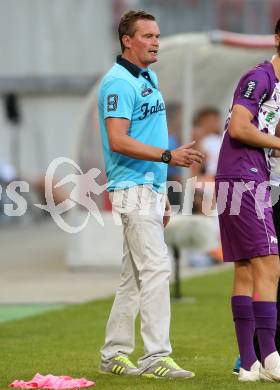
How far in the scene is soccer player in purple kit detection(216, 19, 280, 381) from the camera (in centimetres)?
803

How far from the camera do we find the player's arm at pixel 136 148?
809 centimetres

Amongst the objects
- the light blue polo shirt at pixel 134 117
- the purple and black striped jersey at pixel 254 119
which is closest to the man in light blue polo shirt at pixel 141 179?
the light blue polo shirt at pixel 134 117

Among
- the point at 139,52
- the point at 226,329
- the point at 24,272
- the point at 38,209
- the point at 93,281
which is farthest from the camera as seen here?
the point at 38,209

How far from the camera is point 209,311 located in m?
13.0

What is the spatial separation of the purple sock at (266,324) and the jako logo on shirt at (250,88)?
4.19ft

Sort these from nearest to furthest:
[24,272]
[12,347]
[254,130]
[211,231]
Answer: [254,130], [12,347], [211,231], [24,272]

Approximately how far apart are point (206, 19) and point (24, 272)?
16005 millimetres

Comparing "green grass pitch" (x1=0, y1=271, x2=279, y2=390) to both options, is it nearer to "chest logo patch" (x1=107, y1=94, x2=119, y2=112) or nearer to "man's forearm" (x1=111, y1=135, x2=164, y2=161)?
"man's forearm" (x1=111, y1=135, x2=164, y2=161)

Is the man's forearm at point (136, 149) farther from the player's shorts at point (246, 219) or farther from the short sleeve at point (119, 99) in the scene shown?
the player's shorts at point (246, 219)

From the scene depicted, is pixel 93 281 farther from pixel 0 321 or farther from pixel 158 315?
pixel 158 315

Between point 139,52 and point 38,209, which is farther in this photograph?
point 38,209

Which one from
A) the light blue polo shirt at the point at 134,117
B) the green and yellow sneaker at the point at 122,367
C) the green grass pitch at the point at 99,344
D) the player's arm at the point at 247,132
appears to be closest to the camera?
the player's arm at the point at 247,132

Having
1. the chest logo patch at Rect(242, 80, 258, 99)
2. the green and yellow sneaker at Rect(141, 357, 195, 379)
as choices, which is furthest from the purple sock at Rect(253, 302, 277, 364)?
the chest logo patch at Rect(242, 80, 258, 99)

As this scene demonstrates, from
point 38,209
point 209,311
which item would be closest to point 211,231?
point 209,311
